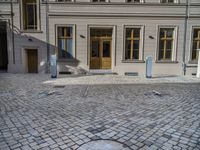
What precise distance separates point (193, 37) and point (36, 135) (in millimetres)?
12505

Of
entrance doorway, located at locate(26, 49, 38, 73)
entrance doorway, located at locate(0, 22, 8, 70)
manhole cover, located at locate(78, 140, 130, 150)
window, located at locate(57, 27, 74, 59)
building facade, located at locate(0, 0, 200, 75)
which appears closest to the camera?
manhole cover, located at locate(78, 140, 130, 150)

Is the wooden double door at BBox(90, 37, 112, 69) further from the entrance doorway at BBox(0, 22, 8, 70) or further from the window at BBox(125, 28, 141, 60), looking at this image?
the entrance doorway at BBox(0, 22, 8, 70)

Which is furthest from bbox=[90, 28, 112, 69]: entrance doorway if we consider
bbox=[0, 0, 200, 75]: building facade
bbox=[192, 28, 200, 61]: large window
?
bbox=[192, 28, 200, 61]: large window

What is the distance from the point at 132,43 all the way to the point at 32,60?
7.24 metres

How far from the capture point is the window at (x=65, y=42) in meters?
12.4

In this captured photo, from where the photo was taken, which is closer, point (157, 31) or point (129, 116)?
point (129, 116)

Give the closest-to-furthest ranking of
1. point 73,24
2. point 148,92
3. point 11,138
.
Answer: point 11,138 < point 148,92 < point 73,24

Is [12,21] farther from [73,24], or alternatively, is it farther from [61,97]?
[61,97]

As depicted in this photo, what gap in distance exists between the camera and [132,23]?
1227 cm

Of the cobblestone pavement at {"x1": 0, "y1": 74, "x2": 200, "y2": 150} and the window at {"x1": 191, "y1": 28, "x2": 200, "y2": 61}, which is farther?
the window at {"x1": 191, "y1": 28, "x2": 200, "y2": 61}

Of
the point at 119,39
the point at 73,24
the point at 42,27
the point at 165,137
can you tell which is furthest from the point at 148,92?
the point at 42,27

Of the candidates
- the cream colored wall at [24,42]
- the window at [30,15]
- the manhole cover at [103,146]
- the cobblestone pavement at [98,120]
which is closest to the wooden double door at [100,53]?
the cream colored wall at [24,42]

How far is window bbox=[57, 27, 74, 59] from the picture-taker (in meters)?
12.4

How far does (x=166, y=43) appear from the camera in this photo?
12.7 m
